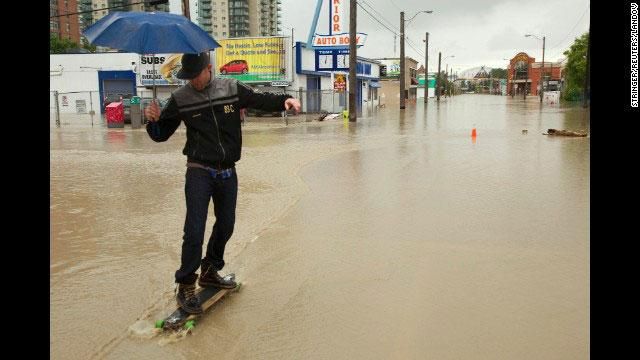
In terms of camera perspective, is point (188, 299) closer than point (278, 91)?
Yes

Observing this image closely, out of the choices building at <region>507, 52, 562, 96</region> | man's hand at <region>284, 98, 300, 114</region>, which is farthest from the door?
building at <region>507, 52, 562, 96</region>

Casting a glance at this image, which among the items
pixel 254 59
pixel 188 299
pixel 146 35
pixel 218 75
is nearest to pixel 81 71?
pixel 218 75

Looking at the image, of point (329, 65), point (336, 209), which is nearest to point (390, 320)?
point (336, 209)

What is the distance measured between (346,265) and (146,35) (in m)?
2.66

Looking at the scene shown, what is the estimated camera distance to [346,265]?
5.29 m

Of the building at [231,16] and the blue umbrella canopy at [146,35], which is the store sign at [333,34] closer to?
the blue umbrella canopy at [146,35]

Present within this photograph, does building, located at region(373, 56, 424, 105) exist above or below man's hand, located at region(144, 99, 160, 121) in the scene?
above

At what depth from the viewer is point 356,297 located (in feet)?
14.7

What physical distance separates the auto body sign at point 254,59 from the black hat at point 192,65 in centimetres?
3454

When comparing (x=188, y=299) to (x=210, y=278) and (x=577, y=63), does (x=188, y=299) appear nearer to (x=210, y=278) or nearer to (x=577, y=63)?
(x=210, y=278)

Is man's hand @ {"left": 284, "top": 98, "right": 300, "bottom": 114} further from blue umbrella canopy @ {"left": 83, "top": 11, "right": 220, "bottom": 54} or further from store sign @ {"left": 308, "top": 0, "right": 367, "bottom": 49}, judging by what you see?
store sign @ {"left": 308, "top": 0, "right": 367, "bottom": 49}

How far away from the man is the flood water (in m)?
0.46

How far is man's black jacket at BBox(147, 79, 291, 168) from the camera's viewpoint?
412 centimetres
